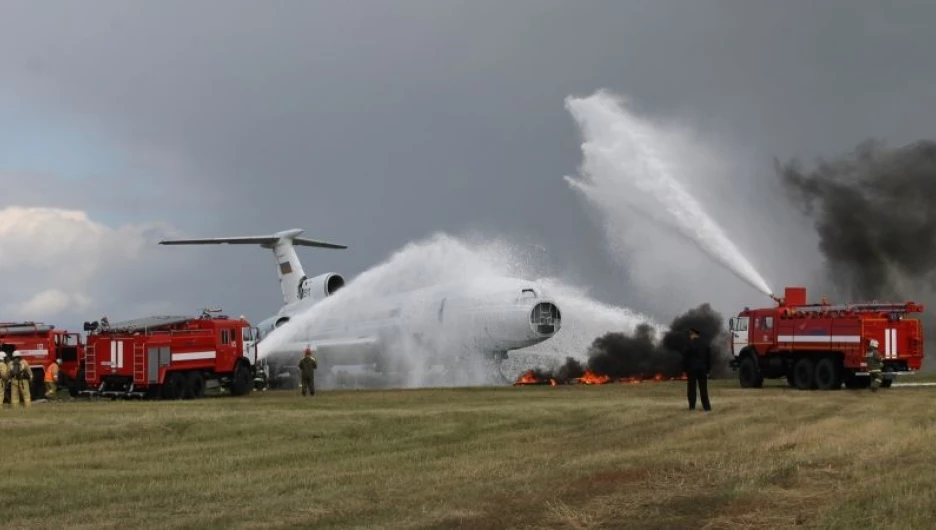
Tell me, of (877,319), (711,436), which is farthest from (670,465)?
(877,319)

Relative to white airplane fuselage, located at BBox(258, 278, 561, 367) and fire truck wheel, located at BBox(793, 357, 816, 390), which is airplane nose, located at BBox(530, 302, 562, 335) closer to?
white airplane fuselage, located at BBox(258, 278, 561, 367)

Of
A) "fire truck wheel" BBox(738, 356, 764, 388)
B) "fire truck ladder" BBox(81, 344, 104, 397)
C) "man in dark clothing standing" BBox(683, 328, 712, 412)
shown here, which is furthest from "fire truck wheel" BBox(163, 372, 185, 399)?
"man in dark clothing standing" BBox(683, 328, 712, 412)

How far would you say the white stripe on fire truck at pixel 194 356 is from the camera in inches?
1560

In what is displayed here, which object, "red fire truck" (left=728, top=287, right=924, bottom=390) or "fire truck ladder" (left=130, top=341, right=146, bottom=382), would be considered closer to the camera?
"red fire truck" (left=728, top=287, right=924, bottom=390)

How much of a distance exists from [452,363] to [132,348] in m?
14.5

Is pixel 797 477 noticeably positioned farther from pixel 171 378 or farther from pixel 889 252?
pixel 889 252

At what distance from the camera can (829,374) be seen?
123ft

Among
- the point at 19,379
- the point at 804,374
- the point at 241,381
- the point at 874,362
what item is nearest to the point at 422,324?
the point at 241,381

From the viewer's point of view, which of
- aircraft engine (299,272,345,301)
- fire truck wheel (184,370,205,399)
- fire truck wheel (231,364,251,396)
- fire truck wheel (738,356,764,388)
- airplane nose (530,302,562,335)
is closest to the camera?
fire truck wheel (184,370,205,399)

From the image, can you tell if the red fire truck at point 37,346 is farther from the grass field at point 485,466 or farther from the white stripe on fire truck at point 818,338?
the white stripe on fire truck at point 818,338

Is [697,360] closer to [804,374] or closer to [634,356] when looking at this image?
[804,374]

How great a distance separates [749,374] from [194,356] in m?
20.0

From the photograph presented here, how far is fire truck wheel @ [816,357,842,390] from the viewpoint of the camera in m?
37.3

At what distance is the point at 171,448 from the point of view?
70.5 feet
